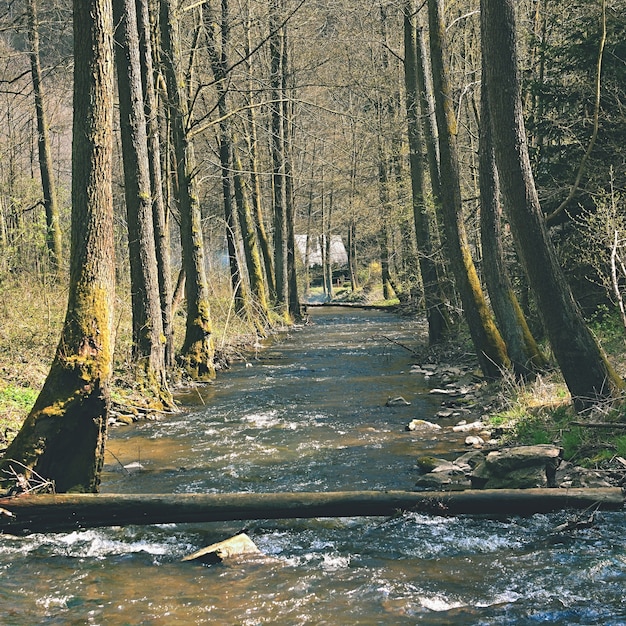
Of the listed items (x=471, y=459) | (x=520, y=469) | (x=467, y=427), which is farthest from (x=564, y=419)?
(x=520, y=469)

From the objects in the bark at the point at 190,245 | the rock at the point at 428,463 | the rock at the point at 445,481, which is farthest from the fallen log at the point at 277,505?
the bark at the point at 190,245

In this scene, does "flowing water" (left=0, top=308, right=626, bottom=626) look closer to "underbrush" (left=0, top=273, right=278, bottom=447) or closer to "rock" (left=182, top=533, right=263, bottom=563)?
"rock" (left=182, top=533, right=263, bottom=563)

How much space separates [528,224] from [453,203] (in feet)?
14.4

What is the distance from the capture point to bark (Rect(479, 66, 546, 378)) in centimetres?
1222

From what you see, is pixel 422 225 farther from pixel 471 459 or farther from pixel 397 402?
pixel 471 459

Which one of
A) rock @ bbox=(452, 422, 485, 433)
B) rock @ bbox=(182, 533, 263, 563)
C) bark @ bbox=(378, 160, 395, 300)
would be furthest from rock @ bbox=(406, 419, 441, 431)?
bark @ bbox=(378, 160, 395, 300)

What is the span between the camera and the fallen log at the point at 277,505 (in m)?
6.38

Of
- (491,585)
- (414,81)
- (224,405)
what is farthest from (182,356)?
(491,585)

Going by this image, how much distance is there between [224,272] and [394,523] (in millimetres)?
22021

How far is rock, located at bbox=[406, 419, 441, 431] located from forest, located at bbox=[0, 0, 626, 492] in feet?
→ 4.79

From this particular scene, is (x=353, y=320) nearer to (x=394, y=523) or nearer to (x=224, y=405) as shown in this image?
(x=224, y=405)

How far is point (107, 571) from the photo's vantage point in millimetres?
5906

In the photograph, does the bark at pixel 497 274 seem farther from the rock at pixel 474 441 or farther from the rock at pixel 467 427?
the rock at pixel 474 441

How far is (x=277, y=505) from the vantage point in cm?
636
